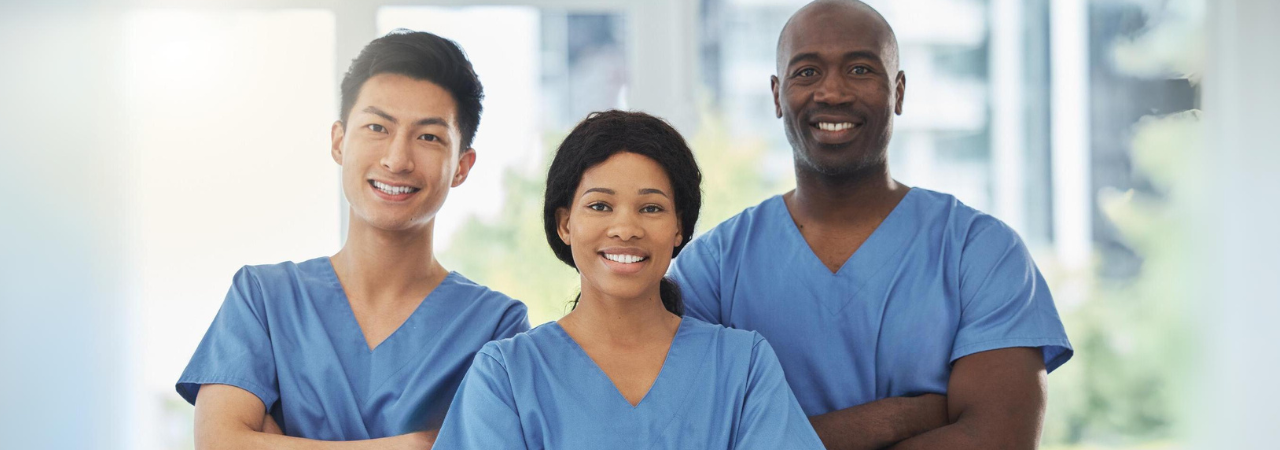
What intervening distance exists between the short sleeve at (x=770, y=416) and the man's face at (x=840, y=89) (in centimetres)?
41

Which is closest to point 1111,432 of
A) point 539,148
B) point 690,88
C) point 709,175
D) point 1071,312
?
point 1071,312

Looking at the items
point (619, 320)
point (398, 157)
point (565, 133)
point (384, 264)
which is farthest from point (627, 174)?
point (565, 133)

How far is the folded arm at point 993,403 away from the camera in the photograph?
148cm

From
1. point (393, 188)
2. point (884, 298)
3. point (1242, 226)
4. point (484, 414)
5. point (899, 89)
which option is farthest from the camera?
point (1242, 226)

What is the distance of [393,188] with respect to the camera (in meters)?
1.55

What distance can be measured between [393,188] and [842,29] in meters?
0.73

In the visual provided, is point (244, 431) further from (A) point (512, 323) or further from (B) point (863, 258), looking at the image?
(B) point (863, 258)

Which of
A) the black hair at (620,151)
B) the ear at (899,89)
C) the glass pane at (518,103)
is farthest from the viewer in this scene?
the glass pane at (518,103)

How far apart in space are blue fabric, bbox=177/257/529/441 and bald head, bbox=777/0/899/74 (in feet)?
2.05

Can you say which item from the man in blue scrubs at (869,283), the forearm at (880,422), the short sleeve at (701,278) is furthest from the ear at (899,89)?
the forearm at (880,422)

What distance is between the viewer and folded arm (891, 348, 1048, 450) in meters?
1.48

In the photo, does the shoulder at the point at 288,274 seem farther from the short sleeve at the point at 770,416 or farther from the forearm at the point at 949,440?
the forearm at the point at 949,440

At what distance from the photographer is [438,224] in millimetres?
2629

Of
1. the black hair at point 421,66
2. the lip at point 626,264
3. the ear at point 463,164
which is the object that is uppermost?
the black hair at point 421,66
